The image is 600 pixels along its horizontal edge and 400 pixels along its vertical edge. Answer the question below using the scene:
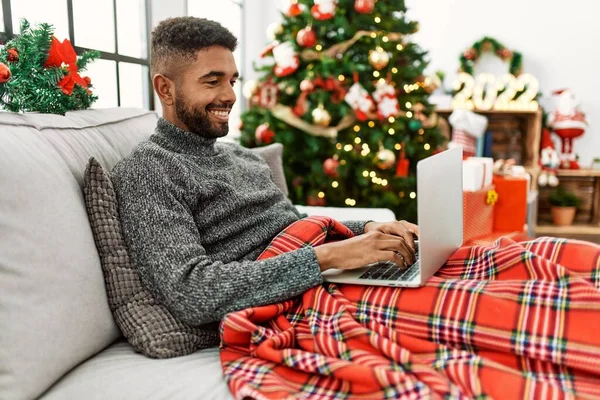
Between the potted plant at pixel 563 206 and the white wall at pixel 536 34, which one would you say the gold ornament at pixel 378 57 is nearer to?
the white wall at pixel 536 34

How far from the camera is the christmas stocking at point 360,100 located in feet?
9.48

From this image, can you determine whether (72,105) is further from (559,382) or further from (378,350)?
(559,382)

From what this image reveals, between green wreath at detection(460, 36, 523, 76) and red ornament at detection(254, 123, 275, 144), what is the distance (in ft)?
6.02

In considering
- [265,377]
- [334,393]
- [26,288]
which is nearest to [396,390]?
[334,393]

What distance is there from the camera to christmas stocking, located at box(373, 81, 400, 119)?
2.90 meters

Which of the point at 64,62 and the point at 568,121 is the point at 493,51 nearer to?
the point at 568,121

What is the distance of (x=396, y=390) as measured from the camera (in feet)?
2.56

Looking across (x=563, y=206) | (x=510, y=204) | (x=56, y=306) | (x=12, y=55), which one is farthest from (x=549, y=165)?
(x=56, y=306)

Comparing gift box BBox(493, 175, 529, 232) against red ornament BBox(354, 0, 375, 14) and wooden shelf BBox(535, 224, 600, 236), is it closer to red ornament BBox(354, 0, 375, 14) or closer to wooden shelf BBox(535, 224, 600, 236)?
red ornament BBox(354, 0, 375, 14)

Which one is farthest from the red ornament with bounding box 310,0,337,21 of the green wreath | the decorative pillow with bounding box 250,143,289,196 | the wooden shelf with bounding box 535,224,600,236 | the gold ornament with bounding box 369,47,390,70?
the wooden shelf with bounding box 535,224,600,236

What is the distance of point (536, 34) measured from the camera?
411 centimetres

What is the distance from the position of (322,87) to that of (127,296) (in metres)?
2.18

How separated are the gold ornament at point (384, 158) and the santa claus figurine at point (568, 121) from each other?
173cm

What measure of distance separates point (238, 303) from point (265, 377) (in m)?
0.17
